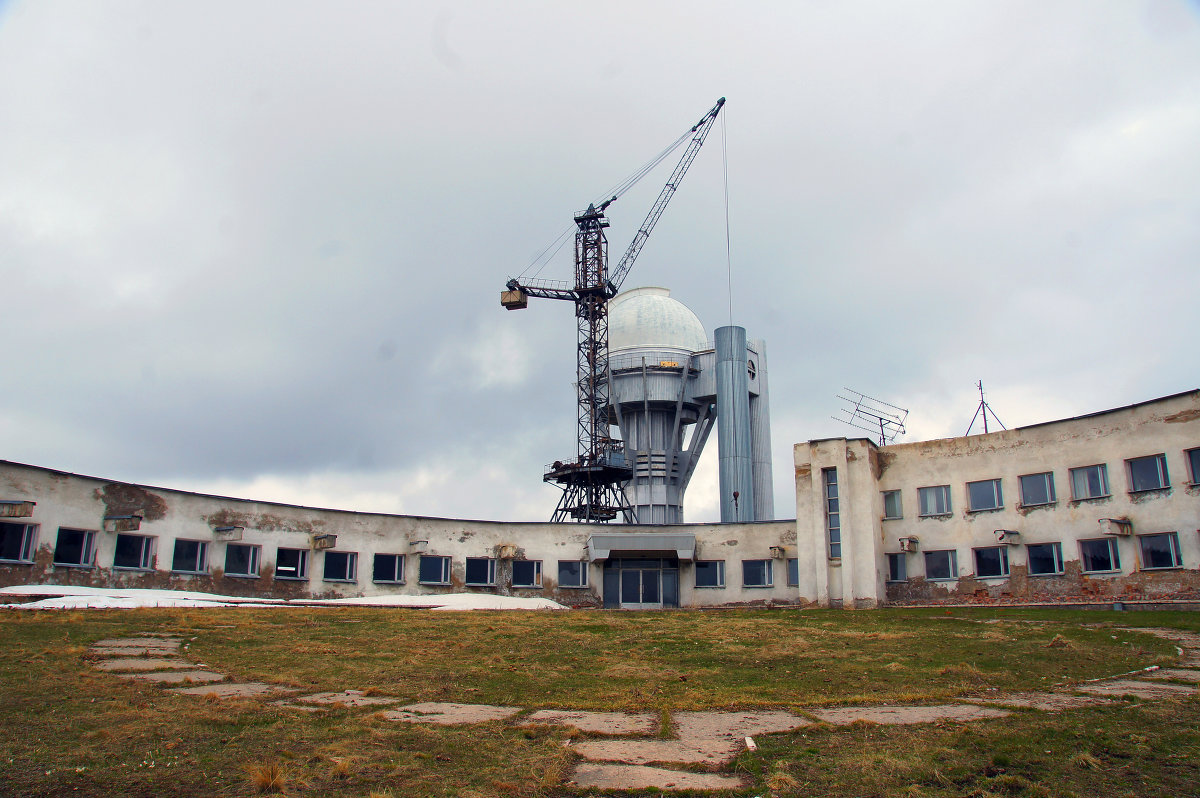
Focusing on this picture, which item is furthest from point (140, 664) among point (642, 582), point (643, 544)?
point (642, 582)

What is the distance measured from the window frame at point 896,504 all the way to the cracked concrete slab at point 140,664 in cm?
3236

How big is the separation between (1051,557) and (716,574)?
1563cm

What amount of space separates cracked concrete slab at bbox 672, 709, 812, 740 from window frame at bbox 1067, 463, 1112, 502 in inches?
1120

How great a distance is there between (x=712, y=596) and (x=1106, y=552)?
1781 centimetres

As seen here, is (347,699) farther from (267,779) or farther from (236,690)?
(267,779)

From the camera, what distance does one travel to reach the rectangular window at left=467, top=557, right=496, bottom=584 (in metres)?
42.8

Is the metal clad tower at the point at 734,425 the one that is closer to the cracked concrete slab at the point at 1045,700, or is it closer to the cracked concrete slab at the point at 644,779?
the cracked concrete slab at the point at 1045,700

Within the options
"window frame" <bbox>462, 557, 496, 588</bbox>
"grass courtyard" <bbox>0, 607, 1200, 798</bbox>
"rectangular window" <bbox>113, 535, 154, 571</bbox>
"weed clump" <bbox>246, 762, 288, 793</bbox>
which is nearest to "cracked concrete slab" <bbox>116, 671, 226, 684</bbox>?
"grass courtyard" <bbox>0, 607, 1200, 798</bbox>

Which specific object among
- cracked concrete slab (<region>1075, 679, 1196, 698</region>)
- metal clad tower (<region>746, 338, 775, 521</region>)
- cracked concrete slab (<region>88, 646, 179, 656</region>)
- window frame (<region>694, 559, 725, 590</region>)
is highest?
metal clad tower (<region>746, 338, 775, 521</region>)

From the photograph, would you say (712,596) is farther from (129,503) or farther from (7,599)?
(7,599)

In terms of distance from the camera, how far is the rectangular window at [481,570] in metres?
→ 42.8

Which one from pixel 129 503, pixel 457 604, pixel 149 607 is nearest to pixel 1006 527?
pixel 457 604

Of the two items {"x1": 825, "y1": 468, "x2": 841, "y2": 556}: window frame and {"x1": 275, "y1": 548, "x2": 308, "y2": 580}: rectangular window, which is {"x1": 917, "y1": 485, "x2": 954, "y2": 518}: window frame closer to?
{"x1": 825, "y1": 468, "x2": 841, "y2": 556}: window frame

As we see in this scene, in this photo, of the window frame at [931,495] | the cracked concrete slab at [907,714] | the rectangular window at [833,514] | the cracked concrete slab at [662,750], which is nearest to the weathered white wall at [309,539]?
the rectangular window at [833,514]
